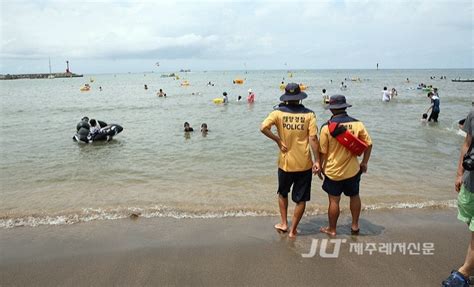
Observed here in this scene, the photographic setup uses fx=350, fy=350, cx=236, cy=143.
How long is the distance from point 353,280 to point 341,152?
1.45 metres

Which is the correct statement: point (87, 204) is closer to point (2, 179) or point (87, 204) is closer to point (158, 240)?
point (158, 240)

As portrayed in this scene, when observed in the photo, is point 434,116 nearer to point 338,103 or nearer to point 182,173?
point 182,173

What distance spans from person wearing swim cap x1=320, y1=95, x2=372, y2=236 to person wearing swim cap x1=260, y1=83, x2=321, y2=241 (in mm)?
122

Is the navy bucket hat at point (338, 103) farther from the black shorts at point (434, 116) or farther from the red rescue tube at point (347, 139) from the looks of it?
the black shorts at point (434, 116)

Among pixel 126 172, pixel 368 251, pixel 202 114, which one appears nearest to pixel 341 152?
pixel 368 251

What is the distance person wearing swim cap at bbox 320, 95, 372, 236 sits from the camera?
418 cm

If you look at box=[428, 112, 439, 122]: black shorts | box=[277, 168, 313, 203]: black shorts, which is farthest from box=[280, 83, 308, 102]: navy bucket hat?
box=[428, 112, 439, 122]: black shorts

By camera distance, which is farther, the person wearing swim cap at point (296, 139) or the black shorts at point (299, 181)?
the black shorts at point (299, 181)

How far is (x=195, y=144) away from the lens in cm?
1211

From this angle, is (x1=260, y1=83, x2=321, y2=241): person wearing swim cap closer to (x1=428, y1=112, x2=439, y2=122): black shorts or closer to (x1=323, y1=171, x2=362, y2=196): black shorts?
(x1=323, y1=171, x2=362, y2=196): black shorts

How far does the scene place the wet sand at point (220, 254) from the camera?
11.8 ft

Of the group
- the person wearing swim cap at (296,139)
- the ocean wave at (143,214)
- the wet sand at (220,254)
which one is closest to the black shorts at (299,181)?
the person wearing swim cap at (296,139)

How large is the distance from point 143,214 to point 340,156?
3.19 m

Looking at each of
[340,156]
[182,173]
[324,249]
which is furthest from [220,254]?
[182,173]
